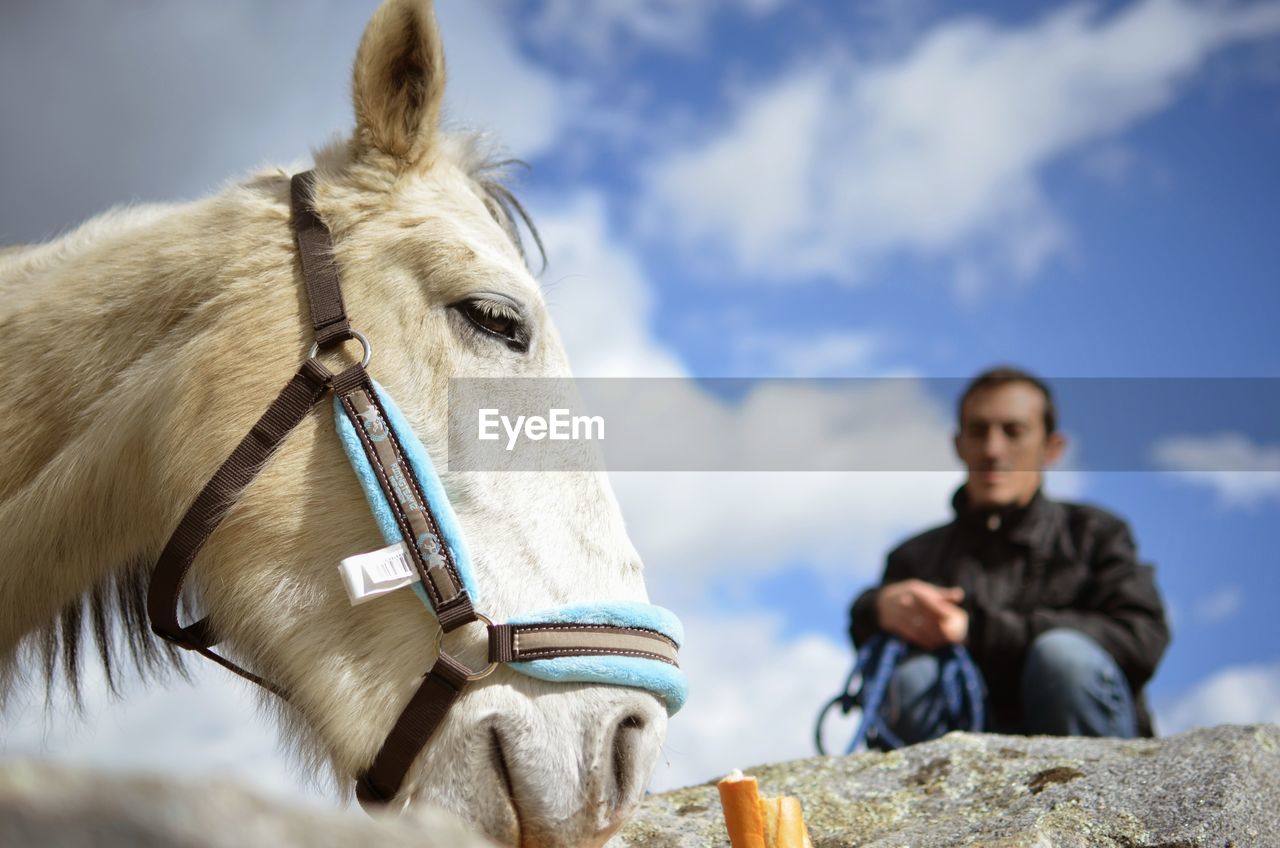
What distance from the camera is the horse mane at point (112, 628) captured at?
240cm

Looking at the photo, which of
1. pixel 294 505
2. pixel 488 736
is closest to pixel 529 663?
pixel 488 736

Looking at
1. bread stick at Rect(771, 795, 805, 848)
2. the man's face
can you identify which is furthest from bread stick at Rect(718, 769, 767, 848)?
the man's face

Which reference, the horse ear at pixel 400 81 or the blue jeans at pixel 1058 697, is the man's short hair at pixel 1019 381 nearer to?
the blue jeans at pixel 1058 697

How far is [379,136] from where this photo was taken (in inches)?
94.4

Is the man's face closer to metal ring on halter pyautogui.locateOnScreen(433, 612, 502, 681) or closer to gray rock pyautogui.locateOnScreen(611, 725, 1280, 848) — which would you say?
gray rock pyautogui.locateOnScreen(611, 725, 1280, 848)

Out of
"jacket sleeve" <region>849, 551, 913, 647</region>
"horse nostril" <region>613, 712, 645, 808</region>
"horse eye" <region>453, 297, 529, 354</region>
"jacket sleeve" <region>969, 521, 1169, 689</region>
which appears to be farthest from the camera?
"jacket sleeve" <region>849, 551, 913, 647</region>

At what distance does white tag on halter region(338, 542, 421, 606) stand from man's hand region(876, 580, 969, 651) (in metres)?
3.19

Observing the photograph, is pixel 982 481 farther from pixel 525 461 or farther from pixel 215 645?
pixel 215 645

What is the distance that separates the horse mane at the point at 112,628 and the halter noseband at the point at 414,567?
33cm

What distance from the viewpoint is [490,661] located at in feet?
6.23

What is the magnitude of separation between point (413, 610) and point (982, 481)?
4046 millimetres

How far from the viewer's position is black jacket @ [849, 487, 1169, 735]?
4402 millimetres

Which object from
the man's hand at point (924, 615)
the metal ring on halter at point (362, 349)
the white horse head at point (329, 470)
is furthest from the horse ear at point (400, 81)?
the man's hand at point (924, 615)
